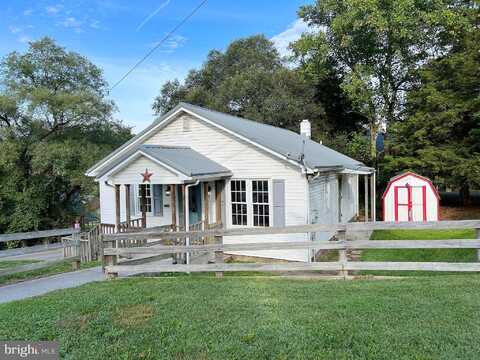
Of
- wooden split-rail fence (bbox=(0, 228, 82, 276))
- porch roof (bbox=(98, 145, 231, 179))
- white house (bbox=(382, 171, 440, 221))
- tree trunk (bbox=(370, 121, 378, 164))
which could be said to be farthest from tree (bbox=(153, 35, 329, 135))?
wooden split-rail fence (bbox=(0, 228, 82, 276))

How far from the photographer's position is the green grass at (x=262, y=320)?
3.96m

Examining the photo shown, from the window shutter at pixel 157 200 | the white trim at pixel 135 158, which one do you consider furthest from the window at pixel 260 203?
the window shutter at pixel 157 200

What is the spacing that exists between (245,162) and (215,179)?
1131 mm

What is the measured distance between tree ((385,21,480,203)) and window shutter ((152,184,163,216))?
14792mm

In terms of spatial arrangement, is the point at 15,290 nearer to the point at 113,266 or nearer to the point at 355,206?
the point at 113,266

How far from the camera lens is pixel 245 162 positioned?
12.0 m

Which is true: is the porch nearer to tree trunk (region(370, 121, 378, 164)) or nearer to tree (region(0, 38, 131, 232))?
tree (region(0, 38, 131, 232))

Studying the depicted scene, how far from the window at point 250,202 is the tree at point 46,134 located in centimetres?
1048

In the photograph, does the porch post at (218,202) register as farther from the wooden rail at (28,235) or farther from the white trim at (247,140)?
the wooden rail at (28,235)

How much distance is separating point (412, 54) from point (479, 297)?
2390 cm

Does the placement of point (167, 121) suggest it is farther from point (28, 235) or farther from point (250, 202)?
point (28, 235)

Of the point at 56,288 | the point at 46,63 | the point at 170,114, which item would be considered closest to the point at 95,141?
the point at 46,63

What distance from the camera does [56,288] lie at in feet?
24.9

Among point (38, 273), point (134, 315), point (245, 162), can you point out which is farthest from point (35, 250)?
point (134, 315)
